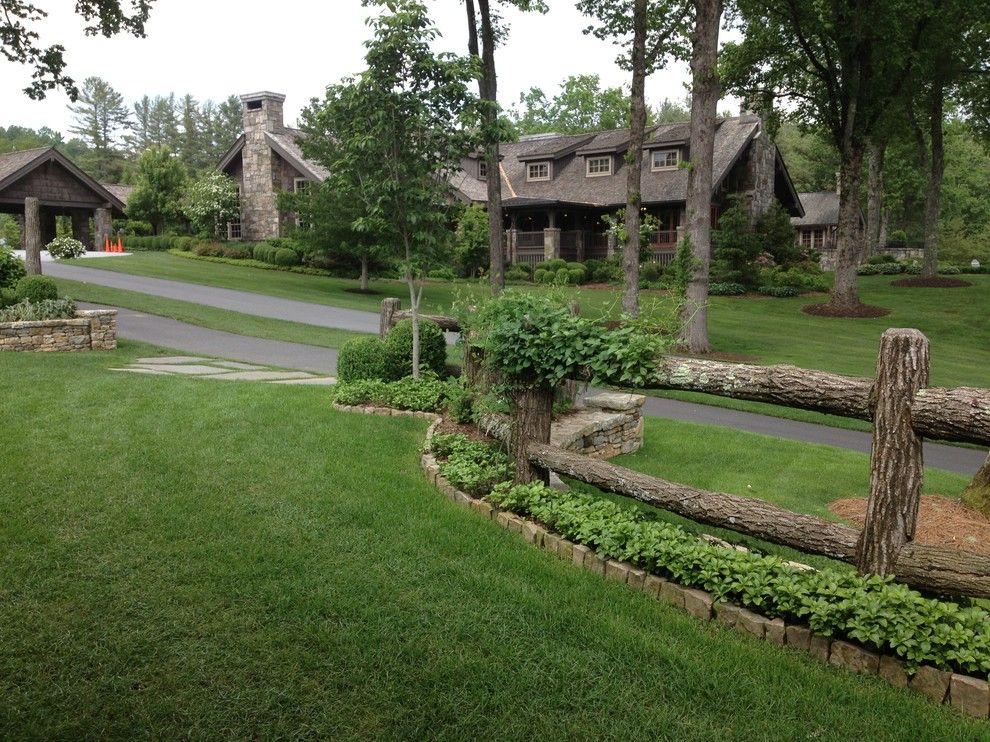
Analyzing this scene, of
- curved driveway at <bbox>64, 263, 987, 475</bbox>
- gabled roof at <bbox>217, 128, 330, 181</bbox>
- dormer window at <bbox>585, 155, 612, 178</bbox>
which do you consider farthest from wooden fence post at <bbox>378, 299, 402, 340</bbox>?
dormer window at <bbox>585, 155, 612, 178</bbox>

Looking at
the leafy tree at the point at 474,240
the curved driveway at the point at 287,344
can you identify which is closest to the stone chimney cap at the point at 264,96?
the curved driveway at the point at 287,344

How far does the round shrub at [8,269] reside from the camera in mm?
19141

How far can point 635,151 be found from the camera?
19.4 m

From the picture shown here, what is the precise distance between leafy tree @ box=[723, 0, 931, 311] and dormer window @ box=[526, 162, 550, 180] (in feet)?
46.9

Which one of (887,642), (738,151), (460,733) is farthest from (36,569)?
(738,151)

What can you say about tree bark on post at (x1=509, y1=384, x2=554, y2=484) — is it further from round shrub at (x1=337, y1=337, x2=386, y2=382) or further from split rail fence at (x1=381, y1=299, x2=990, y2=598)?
round shrub at (x1=337, y1=337, x2=386, y2=382)

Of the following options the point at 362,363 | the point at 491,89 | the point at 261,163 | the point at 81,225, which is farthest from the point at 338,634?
the point at 81,225

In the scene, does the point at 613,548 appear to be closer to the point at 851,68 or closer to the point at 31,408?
the point at 31,408

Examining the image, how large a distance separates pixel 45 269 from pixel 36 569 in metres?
32.0

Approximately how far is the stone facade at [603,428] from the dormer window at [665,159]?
3161 centimetres

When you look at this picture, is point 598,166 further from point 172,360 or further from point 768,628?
point 768,628

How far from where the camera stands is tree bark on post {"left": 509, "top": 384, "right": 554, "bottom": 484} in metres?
6.30

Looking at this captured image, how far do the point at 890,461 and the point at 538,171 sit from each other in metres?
40.5

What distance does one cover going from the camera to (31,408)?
9.27 m
